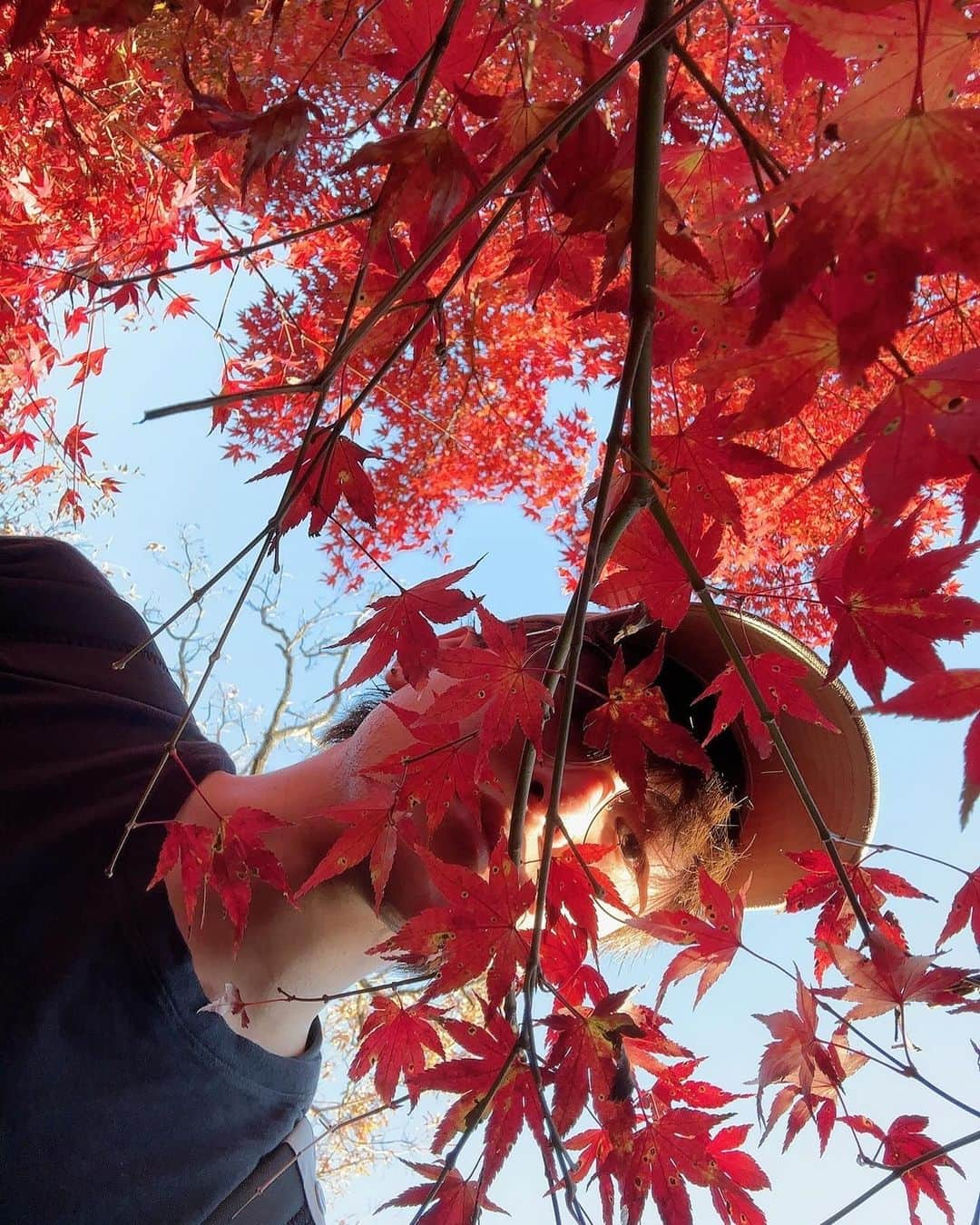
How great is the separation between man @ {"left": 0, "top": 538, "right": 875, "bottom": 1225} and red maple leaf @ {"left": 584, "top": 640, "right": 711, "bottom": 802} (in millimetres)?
31

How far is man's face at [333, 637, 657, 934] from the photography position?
160cm

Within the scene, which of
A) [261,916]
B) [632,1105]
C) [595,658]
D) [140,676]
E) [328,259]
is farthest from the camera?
[328,259]

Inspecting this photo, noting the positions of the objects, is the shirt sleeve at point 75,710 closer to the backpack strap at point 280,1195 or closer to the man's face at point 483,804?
the man's face at point 483,804

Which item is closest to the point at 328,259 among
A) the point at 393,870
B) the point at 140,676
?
the point at 140,676

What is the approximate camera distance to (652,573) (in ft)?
3.23

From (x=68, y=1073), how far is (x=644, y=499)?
1.33 m

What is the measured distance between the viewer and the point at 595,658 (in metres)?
1.82

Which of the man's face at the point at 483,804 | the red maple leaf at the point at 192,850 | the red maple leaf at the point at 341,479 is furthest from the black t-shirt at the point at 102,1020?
the red maple leaf at the point at 341,479

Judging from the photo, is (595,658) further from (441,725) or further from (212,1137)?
(212,1137)

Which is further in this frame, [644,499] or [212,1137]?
[212,1137]

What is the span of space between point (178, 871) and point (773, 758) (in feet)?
4.66

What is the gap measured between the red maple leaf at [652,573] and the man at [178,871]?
192mm

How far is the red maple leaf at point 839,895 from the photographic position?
4.04 ft

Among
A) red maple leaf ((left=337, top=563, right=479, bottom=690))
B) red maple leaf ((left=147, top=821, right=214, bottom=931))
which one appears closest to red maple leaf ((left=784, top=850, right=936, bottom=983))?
red maple leaf ((left=337, top=563, right=479, bottom=690))
